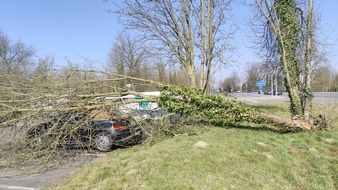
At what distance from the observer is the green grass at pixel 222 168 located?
4027mm

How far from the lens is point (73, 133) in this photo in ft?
21.2

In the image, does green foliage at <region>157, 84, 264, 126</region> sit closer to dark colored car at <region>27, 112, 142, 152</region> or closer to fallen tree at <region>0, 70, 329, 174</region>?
fallen tree at <region>0, 70, 329, 174</region>

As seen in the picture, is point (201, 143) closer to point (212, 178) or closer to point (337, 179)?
point (212, 178)

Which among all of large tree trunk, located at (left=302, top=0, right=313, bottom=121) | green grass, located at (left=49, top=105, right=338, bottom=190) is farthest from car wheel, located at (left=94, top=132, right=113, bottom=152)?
large tree trunk, located at (left=302, top=0, right=313, bottom=121)

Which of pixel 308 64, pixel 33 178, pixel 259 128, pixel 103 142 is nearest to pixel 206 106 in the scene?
pixel 259 128

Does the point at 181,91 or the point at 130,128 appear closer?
the point at 130,128

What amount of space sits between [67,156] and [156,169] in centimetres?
342

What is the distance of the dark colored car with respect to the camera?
6324 mm

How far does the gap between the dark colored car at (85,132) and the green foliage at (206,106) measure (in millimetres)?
1566

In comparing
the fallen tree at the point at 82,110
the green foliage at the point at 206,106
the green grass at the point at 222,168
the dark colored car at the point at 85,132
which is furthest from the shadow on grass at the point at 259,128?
the dark colored car at the point at 85,132

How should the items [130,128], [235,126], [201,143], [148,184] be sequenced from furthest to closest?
[235,126] < [130,128] < [201,143] < [148,184]

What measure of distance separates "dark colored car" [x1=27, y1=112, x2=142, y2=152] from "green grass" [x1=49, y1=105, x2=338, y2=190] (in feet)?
4.70

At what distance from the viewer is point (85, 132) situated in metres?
6.77

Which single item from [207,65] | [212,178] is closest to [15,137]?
[212,178]
